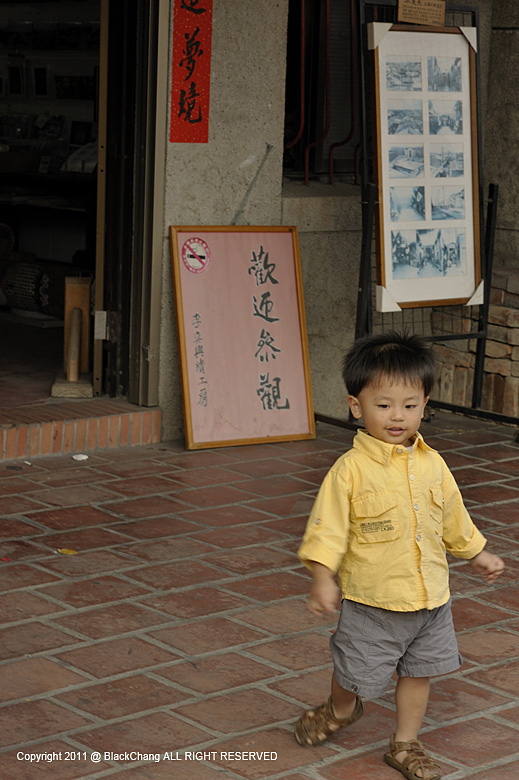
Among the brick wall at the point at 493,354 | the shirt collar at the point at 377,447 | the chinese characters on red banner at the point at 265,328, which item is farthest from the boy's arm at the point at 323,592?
the brick wall at the point at 493,354

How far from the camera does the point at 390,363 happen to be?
273 cm

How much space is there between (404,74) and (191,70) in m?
1.07

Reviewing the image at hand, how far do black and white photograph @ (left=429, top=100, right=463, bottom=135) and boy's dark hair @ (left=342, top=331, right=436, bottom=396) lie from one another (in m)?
3.44

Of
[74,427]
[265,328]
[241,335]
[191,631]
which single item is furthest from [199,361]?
[191,631]

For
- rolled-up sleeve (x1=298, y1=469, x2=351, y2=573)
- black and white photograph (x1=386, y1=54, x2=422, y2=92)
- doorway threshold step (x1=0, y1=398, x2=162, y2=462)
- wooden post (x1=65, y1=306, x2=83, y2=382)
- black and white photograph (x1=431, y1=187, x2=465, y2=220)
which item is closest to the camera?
rolled-up sleeve (x1=298, y1=469, x2=351, y2=573)

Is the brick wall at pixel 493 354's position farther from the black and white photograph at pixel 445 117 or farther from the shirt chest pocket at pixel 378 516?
the shirt chest pocket at pixel 378 516

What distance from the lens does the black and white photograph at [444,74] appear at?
593 cm

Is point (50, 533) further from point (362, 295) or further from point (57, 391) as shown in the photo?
point (362, 295)

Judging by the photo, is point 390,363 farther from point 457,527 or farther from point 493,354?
point 493,354

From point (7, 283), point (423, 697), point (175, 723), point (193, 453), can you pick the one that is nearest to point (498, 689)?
point (423, 697)

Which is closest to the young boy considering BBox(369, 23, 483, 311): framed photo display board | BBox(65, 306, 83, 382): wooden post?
BBox(369, 23, 483, 311): framed photo display board

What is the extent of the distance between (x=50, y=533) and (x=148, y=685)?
138 cm

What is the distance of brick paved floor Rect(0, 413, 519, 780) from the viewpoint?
9.44ft

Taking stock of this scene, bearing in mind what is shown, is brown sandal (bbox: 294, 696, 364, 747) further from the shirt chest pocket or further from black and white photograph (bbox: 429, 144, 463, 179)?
black and white photograph (bbox: 429, 144, 463, 179)
